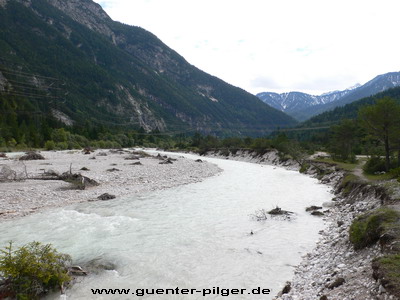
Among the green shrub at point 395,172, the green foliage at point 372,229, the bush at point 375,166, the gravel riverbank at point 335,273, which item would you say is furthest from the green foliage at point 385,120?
the green foliage at point 372,229

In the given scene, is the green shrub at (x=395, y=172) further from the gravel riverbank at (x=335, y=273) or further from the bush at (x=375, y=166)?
the gravel riverbank at (x=335, y=273)

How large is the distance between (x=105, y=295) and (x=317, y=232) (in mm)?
11399

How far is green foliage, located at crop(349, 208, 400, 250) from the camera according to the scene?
9344 millimetres

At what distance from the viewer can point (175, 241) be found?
13.2 meters

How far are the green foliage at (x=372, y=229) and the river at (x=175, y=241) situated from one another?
2.51 meters

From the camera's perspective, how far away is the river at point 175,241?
941 cm

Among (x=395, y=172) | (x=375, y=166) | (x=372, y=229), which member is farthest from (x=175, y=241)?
(x=375, y=166)

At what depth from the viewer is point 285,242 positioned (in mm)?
13227

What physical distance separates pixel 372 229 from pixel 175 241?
8658 millimetres

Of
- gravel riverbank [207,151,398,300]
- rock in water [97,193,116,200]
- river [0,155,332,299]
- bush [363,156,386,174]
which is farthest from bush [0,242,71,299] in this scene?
bush [363,156,386,174]

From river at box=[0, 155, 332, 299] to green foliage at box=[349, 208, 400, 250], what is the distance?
2.51 m

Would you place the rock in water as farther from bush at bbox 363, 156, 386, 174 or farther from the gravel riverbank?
bush at bbox 363, 156, 386, 174

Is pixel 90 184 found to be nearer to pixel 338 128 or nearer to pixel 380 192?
pixel 380 192

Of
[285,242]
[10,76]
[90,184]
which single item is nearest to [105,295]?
[285,242]
